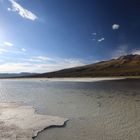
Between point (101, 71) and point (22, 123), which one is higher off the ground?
point (101, 71)

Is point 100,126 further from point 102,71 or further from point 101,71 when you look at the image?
point 101,71

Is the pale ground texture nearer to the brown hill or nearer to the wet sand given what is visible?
the wet sand

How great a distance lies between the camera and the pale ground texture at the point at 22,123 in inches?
350

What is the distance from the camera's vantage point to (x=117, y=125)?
1035 cm

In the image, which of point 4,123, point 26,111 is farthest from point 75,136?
point 26,111

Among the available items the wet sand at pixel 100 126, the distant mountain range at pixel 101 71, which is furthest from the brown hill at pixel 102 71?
the wet sand at pixel 100 126

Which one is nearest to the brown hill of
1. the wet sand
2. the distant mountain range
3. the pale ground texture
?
the distant mountain range

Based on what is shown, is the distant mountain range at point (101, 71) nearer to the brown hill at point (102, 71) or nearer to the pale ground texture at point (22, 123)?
the brown hill at point (102, 71)

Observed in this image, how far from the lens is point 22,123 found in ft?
35.5

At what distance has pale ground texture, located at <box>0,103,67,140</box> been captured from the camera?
8.88m

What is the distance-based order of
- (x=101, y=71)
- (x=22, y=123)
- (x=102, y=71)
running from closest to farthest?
1. (x=22, y=123)
2. (x=102, y=71)
3. (x=101, y=71)

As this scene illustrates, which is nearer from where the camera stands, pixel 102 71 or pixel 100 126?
pixel 100 126

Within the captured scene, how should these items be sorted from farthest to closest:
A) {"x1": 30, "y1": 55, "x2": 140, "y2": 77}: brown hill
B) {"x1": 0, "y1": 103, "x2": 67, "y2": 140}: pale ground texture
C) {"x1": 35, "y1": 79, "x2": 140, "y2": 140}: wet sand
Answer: {"x1": 30, "y1": 55, "x2": 140, "y2": 77}: brown hill
{"x1": 0, "y1": 103, "x2": 67, "y2": 140}: pale ground texture
{"x1": 35, "y1": 79, "x2": 140, "y2": 140}: wet sand

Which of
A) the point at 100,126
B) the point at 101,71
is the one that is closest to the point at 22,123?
the point at 100,126
